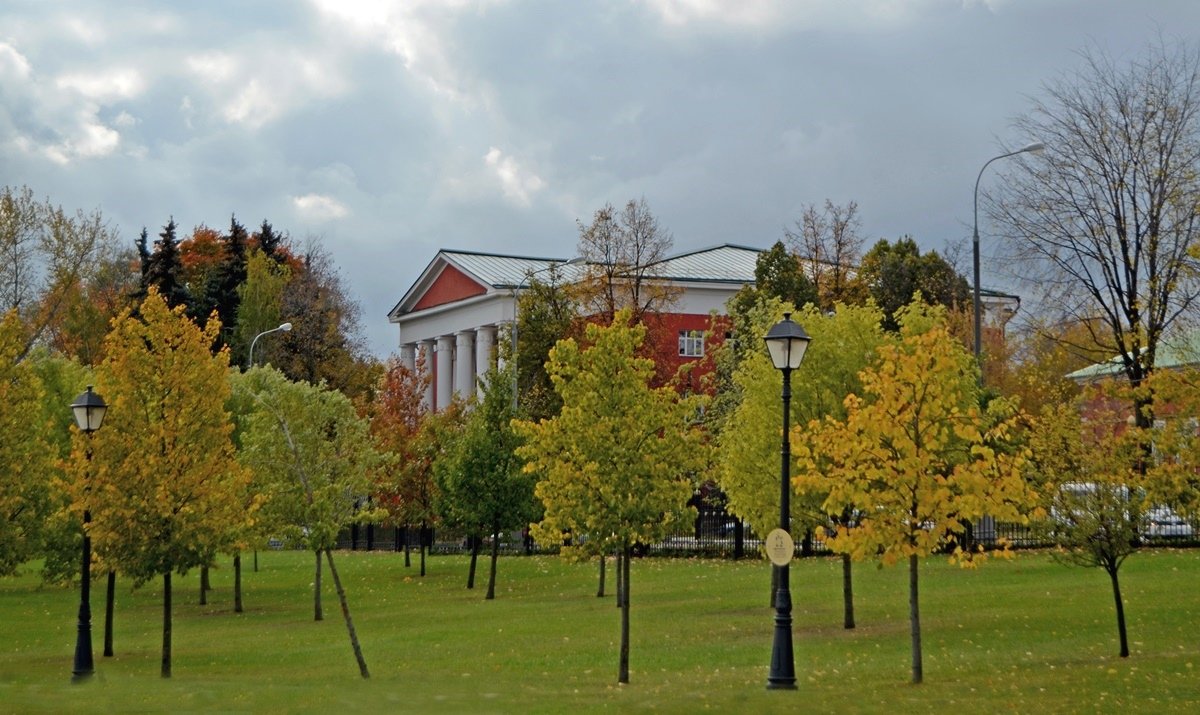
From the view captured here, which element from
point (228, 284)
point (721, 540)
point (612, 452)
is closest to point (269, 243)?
point (228, 284)

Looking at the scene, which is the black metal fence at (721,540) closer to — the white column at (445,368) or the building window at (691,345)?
the building window at (691,345)

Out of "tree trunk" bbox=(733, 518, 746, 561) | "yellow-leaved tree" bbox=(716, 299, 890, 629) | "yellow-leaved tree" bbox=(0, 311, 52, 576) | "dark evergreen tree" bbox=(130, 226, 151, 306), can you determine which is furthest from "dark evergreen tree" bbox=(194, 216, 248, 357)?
"yellow-leaved tree" bbox=(716, 299, 890, 629)

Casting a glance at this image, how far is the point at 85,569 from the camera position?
23.0 m

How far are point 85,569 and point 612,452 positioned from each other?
356 inches

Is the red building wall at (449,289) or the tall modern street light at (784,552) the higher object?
the red building wall at (449,289)

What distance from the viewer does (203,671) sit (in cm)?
2414

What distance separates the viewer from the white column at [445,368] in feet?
298

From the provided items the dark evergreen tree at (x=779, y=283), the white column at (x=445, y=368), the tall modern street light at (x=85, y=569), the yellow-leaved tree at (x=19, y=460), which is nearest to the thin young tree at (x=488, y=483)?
the yellow-leaved tree at (x=19, y=460)

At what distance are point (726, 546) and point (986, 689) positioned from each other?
90.9 ft

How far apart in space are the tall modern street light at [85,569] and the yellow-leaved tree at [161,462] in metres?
0.40

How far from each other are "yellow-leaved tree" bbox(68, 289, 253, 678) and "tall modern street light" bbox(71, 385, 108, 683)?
15.9 inches

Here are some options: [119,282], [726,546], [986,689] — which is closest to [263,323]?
[119,282]

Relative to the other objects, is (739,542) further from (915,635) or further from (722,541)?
(915,635)

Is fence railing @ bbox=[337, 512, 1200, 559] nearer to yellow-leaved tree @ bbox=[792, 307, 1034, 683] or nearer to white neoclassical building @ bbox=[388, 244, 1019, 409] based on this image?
yellow-leaved tree @ bbox=[792, 307, 1034, 683]
